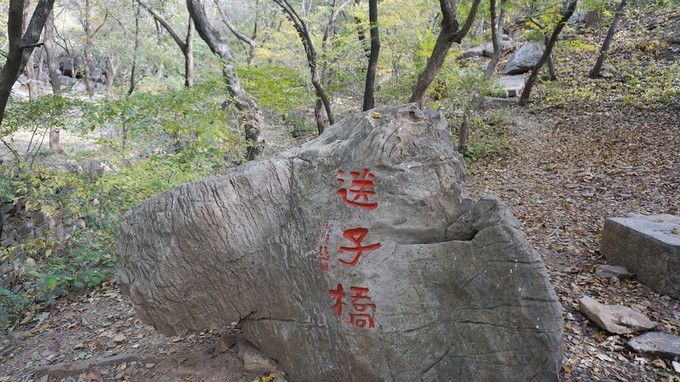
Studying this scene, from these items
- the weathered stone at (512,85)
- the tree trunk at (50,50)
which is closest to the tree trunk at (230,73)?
the tree trunk at (50,50)

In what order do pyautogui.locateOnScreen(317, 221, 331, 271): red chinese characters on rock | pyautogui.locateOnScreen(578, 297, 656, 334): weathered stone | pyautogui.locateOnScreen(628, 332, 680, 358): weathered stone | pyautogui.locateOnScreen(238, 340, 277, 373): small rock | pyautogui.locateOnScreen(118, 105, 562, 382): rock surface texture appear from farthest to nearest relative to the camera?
pyautogui.locateOnScreen(578, 297, 656, 334): weathered stone
pyautogui.locateOnScreen(238, 340, 277, 373): small rock
pyautogui.locateOnScreen(628, 332, 680, 358): weathered stone
pyautogui.locateOnScreen(317, 221, 331, 271): red chinese characters on rock
pyautogui.locateOnScreen(118, 105, 562, 382): rock surface texture

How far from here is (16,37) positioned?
428 centimetres

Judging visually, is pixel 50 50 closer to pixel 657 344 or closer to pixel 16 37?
pixel 16 37

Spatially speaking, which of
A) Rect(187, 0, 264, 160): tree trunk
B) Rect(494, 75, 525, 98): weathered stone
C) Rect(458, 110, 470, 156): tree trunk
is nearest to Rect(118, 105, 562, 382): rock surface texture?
Rect(187, 0, 264, 160): tree trunk

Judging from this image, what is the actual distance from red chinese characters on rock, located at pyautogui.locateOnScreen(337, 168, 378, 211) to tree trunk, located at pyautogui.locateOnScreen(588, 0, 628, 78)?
554 inches

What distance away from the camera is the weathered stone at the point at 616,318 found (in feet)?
13.5

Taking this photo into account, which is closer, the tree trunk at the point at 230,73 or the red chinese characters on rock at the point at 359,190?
the red chinese characters on rock at the point at 359,190

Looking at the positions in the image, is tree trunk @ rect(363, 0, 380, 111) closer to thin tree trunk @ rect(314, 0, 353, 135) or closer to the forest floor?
the forest floor

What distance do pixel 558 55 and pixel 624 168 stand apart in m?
10.3

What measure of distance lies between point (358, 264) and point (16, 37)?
4243mm

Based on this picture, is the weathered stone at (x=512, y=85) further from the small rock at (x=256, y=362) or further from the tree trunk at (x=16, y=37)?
the tree trunk at (x=16, y=37)

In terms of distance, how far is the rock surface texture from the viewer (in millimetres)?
3053

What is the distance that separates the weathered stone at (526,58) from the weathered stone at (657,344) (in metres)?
15.4

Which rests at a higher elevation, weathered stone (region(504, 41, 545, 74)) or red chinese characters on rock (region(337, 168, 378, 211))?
weathered stone (region(504, 41, 545, 74))
